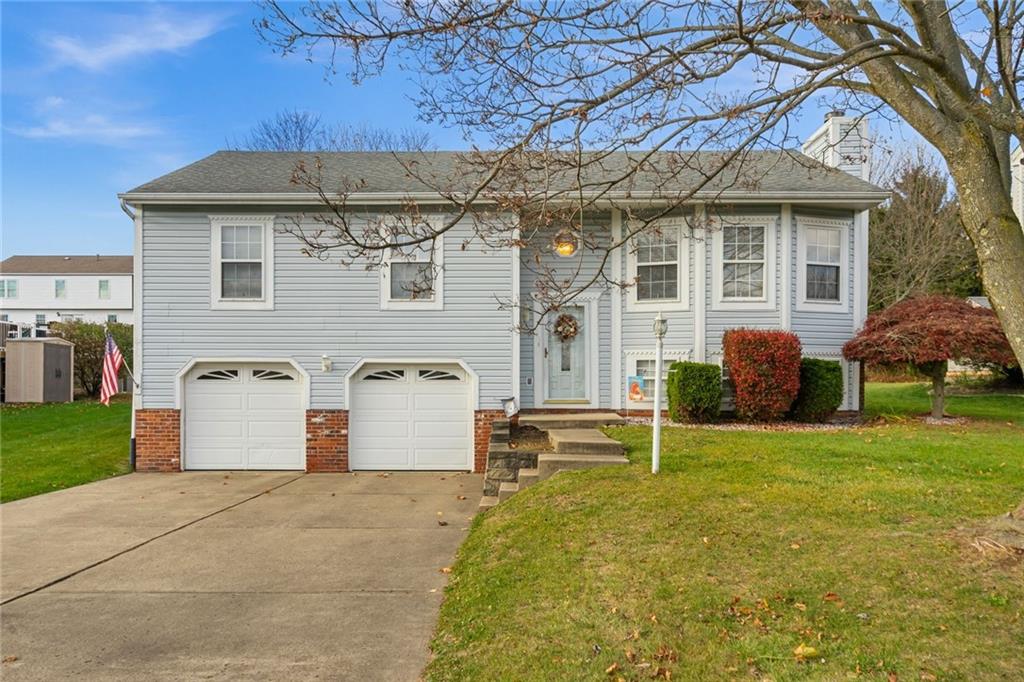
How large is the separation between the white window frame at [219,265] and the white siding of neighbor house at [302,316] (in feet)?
0.33

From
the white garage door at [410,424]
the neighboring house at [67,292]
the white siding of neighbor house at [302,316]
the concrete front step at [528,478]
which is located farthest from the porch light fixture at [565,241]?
the neighboring house at [67,292]

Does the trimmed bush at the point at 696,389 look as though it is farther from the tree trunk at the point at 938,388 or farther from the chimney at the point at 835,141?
the chimney at the point at 835,141

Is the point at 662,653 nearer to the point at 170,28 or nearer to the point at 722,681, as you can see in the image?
the point at 722,681

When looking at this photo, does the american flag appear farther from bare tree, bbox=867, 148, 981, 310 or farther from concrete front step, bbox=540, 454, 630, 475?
bare tree, bbox=867, 148, 981, 310

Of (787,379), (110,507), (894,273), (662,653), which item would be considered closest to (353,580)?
(662,653)

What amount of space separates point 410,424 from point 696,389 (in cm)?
523

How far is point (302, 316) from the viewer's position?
11.3m

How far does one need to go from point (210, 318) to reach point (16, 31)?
5.12 metres

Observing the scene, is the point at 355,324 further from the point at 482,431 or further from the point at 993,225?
the point at 993,225

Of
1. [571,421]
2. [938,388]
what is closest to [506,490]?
[571,421]

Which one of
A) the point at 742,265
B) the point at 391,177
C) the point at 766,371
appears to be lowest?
the point at 766,371

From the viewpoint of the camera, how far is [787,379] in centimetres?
1043

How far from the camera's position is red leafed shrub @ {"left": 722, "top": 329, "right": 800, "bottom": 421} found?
10414mm

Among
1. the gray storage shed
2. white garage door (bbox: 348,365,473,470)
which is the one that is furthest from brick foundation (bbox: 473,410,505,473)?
the gray storage shed
